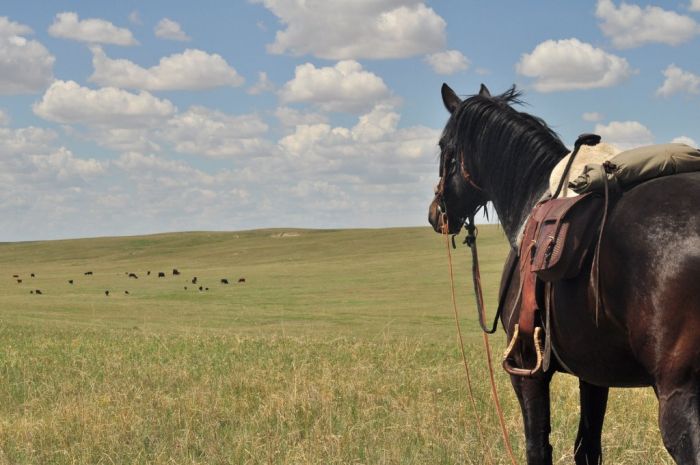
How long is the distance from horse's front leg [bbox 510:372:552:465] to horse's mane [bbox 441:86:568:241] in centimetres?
123

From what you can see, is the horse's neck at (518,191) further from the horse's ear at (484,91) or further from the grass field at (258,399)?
the grass field at (258,399)

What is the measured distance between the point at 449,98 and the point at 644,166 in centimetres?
218

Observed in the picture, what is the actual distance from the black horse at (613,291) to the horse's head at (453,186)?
0.06m

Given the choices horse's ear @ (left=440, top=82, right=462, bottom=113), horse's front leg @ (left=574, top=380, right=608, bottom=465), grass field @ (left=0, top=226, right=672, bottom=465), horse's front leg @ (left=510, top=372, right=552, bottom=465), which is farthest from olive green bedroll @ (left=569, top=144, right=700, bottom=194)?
grass field @ (left=0, top=226, right=672, bottom=465)

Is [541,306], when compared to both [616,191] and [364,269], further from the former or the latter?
[364,269]

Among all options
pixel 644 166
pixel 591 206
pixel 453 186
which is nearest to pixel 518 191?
pixel 453 186

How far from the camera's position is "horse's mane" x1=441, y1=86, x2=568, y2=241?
5.28 m

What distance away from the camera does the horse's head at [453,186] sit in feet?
19.6

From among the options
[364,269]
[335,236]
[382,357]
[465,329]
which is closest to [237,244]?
[335,236]

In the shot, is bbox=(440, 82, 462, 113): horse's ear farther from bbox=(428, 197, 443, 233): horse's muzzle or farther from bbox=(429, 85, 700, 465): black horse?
bbox=(428, 197, 443, 233): horse's muzzle

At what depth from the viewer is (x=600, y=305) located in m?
3.97

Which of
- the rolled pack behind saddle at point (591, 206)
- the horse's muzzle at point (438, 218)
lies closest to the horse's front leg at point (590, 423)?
the rolled pack behind saddle at point (591, 206)

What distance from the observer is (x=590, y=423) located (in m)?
5.34

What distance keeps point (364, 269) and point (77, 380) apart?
49628mm
